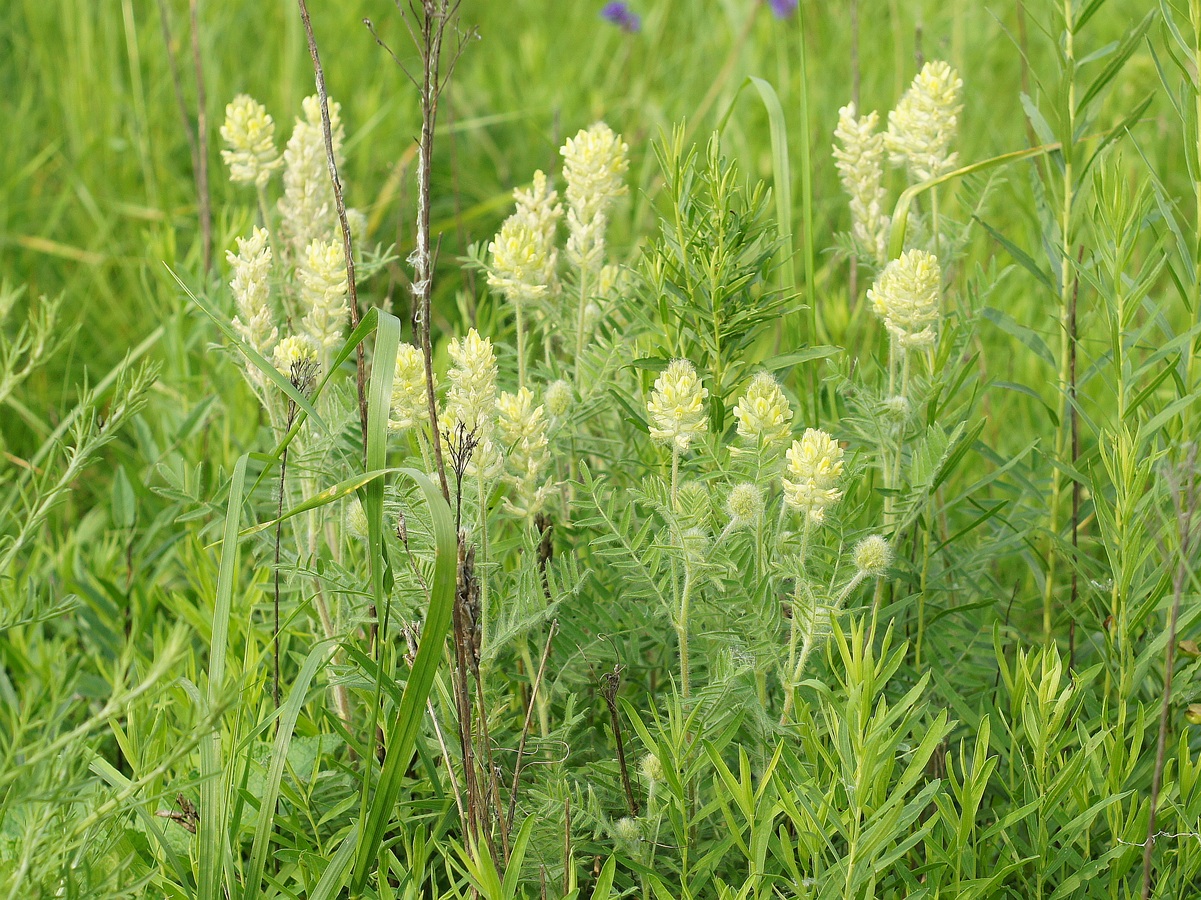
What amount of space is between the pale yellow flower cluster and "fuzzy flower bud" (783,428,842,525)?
21.0 inches

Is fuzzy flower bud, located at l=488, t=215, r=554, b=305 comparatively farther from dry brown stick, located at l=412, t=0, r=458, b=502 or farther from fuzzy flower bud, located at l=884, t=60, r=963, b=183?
fuzzy flower bud, located at l=884, t=60, r=963, b=183

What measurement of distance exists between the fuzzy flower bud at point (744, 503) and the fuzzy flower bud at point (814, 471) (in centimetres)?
6

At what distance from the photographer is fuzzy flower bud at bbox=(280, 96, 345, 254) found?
5.95ft

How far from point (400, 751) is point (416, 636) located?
0.66ft

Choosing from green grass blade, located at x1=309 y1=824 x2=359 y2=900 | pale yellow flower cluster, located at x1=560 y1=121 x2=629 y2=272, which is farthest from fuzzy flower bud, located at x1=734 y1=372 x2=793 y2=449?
green grass blade, located at x1=309 y1=824 x2=359 y2=900

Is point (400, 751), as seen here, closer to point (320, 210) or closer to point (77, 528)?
point (320, 210)

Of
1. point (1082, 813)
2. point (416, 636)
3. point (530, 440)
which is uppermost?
point (530, 440)

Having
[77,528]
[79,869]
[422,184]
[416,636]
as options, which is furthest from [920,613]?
[77,528]

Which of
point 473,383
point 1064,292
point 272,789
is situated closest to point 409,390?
point 473,383

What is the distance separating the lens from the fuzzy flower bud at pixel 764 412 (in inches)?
53.8

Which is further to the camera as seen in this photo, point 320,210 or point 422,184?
point 320,210

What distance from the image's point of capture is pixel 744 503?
135cm

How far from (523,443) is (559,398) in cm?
17

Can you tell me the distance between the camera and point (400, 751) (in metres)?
1.21
